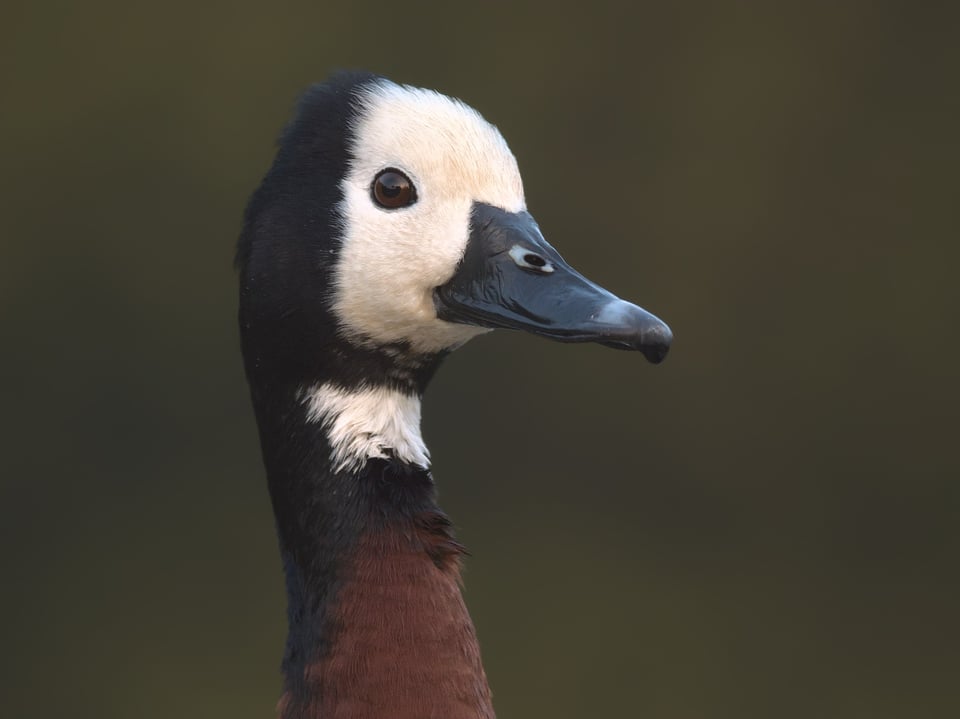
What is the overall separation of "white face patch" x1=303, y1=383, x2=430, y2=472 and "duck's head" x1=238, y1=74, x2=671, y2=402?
0.7 inches

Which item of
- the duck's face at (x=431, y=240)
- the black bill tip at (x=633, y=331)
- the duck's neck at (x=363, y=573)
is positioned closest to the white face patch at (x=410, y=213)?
the duck's face at (x=431, y=240)

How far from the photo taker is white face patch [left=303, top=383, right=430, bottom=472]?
1.85 m

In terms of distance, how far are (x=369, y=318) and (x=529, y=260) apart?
0.65 feet

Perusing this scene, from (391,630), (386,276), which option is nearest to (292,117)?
(386,276)

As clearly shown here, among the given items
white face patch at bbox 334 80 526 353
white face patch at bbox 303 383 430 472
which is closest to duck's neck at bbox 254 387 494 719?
white face patch at bbox 303 383 430 472

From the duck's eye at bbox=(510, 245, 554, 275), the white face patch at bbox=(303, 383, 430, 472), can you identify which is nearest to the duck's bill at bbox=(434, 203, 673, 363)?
the duck's eye at bbox=(510, 245, 554, 275)

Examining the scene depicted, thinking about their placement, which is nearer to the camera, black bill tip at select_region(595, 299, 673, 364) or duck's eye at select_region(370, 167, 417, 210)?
black bill tip at select_region(595, 299, 673, 364)

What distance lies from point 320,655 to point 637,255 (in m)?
2.72

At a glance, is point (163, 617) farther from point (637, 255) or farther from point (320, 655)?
point (320, 655)

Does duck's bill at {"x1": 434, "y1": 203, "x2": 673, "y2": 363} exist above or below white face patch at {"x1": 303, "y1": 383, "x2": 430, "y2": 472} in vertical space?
above

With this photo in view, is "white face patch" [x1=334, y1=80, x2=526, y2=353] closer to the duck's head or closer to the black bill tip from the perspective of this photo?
the duck's head

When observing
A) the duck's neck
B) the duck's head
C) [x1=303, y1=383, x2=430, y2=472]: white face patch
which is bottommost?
the duck's neck

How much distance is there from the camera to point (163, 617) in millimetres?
4078

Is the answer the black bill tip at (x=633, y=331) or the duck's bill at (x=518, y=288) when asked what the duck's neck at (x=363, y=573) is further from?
the black bill tip at (x=633, y=331)
